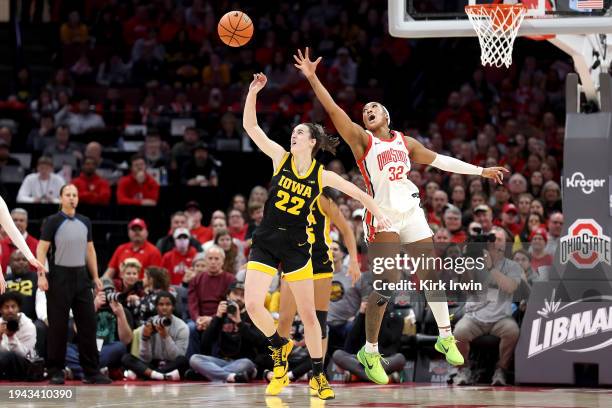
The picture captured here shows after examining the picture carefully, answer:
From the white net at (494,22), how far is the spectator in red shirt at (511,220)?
455 cm

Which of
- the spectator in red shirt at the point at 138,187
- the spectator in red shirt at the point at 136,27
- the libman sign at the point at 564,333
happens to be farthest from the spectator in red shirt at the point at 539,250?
the spectator in red shirt at the point at 136,27

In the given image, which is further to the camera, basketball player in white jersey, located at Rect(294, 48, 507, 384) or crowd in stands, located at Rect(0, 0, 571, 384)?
crowd in stands, located at Rect(0, 0, 571, 384)

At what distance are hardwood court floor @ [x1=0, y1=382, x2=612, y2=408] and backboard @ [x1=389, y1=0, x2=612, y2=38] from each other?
3571 millimetres

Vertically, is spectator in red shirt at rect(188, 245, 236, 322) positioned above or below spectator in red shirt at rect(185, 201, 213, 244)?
below

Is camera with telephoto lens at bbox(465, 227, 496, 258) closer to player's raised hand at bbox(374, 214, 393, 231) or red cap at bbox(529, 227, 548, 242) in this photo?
red cap at bbox(529, 227, 548, 242)

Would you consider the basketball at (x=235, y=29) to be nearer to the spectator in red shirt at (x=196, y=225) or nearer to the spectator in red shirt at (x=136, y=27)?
the spectator in red shirt at (x=196, y=225)

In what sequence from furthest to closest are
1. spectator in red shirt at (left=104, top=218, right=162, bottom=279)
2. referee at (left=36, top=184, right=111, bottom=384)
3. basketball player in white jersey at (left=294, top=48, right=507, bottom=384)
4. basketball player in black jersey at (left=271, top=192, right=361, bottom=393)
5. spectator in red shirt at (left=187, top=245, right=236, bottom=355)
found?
Answer: spectator in red shirt at (left=104, top=218, right=162, bottom=279)
spectator in red shirt at (left=187, top=245, right=236, bottom=355)
referee at (left=36, top=184, right=111, bottom=384)
basketball player in black jersey at (left=271, top=192, right=361, bottom=393)
basketball player in white jersey at (left=294, top=48, right=507, bottom=384)

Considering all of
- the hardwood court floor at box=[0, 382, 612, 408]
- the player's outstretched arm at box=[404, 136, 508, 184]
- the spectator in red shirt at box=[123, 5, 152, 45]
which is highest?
the spectator in red shirt at box=[123, 5, 152, 45]

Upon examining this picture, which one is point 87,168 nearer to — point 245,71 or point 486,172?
point 245,71

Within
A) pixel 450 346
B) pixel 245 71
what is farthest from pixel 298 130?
pixel 245 71

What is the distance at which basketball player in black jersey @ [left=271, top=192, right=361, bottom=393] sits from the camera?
445 inches

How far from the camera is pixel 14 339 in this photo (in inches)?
556

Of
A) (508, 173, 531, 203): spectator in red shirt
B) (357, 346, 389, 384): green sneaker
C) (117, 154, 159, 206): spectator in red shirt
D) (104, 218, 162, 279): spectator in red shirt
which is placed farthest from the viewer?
(117, 154, 159, 206): spectator in red shirt

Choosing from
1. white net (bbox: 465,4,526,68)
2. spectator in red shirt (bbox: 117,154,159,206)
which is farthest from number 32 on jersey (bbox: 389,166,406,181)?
spectator in red shirt (bbox: 117,154,159,206)
